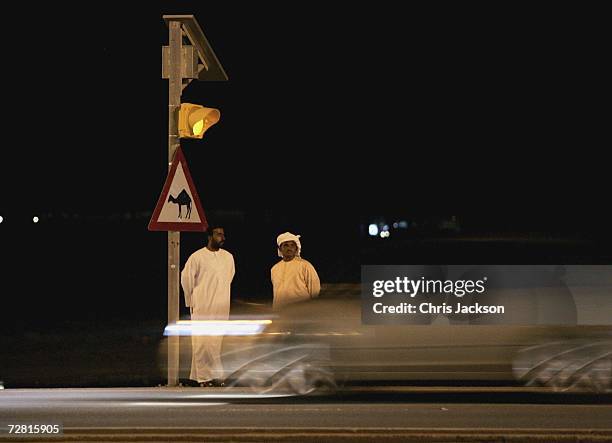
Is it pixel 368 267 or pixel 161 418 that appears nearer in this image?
pixel 161 418

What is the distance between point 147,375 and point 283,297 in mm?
2923

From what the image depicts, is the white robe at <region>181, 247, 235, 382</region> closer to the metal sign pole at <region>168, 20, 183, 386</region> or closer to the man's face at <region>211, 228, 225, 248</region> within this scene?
the man's face at <region>211, 228, 225, 248</region>

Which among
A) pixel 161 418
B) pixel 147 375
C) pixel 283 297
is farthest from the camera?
pixel 147 375

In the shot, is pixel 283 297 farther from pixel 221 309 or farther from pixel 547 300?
pixel 547 300

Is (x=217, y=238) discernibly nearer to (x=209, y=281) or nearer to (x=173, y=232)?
(x=209, y=281)

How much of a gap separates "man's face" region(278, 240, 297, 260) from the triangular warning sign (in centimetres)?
117

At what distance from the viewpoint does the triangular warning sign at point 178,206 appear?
9.80 m

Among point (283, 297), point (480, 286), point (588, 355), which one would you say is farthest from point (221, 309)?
point (588, 355)

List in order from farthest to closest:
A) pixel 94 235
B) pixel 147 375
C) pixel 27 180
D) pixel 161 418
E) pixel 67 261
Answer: pixel 27 180 < pixel 94 235 < pixel 67 261 < pixel 147 375 < pixel 161 418

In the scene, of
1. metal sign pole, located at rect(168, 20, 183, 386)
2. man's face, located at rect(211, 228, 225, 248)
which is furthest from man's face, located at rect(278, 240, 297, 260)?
metal sign pole, located at rect(168, 20, 183, 386)

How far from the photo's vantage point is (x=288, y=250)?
1077cm

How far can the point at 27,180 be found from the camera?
78312 millimetres

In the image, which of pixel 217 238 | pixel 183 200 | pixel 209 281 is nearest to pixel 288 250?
pixel 217 238

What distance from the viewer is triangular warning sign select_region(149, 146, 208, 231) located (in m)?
9.80
